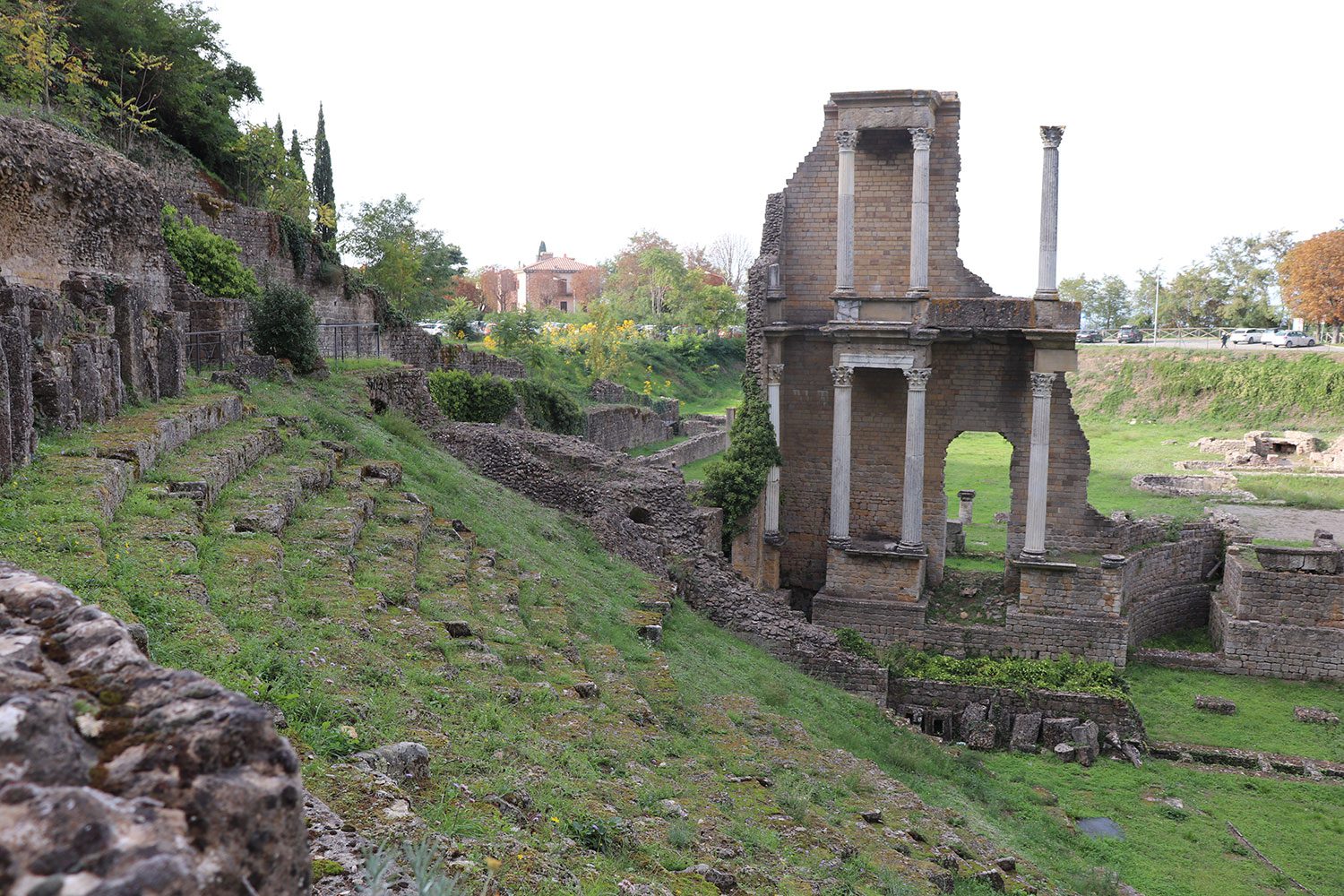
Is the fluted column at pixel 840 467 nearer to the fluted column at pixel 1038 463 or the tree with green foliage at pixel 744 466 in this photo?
the tree with green foliage at pixel 744 466

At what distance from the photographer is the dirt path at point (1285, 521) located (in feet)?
78.5

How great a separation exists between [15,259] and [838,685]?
11700 millimetres

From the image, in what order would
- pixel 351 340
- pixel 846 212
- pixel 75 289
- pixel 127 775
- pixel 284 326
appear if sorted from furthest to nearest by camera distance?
1. pixel 351 340
2. pixel 846 212
3. pixel 284 326
4. pixel 75 289
5. pixel 127 775

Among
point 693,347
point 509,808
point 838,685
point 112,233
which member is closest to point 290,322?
point 112,233

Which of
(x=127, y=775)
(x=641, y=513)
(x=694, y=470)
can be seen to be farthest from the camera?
(x=694, y=470)

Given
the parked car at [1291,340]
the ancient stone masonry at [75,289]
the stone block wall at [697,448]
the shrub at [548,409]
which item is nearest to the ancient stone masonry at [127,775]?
the ancient stone masonry at [75,289]

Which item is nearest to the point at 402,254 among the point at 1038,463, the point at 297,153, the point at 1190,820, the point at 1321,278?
the point at 297,153

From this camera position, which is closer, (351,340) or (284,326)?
(284,326)

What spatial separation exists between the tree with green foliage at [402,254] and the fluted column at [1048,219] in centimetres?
2297

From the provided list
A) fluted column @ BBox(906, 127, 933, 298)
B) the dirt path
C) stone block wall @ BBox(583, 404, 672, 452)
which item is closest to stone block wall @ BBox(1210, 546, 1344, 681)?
the dirt path

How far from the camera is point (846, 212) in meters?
19.0

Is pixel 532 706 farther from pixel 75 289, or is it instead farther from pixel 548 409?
pixel 548 409

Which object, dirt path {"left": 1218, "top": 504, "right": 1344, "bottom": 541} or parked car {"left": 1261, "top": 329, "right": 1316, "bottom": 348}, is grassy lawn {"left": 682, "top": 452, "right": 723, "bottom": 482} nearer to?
dirt path {"left": 1218, "top": 504, "right": 1344, "bottom": 541}

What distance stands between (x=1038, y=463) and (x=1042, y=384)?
4.61 feet
